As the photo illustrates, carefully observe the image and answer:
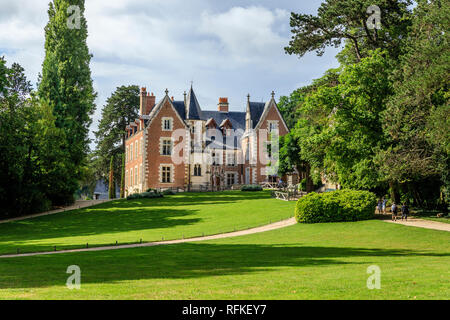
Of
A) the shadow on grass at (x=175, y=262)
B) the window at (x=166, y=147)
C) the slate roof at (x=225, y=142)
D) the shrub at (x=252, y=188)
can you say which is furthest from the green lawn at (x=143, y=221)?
the slate roof at (x=225, y=142)

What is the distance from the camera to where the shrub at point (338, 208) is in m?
30.1

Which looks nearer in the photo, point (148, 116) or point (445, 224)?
point (445, 224)

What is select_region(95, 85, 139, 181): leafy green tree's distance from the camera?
72.5 metres

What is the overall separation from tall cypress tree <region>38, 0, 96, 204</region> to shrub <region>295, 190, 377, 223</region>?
992 inches

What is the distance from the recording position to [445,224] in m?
27.2

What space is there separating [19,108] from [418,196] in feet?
113

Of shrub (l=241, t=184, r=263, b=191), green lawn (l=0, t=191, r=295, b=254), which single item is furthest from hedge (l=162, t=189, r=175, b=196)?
shrub (l=241, t=184, r=263, b=191)

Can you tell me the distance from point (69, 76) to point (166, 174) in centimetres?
1819

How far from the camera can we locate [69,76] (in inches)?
1791

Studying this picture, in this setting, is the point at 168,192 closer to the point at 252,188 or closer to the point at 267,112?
the point at 252,188

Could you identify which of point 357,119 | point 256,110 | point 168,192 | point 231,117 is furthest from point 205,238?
point 231,117
